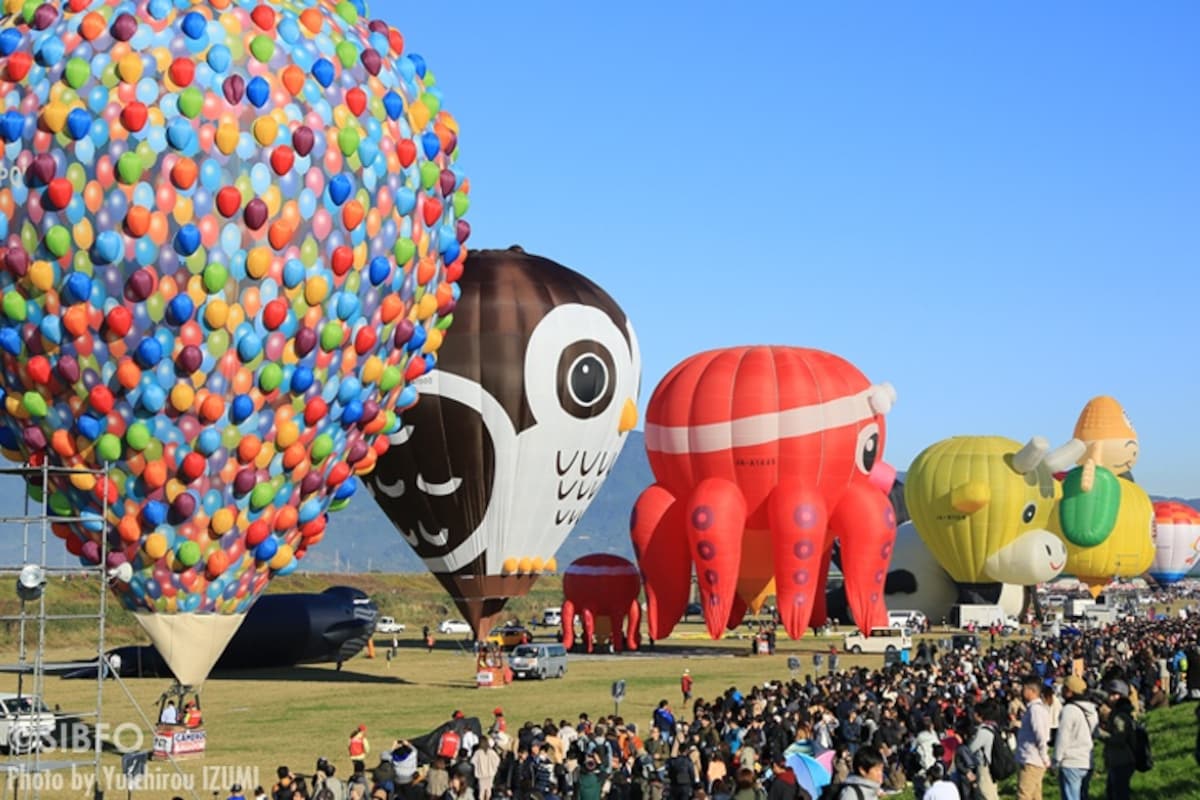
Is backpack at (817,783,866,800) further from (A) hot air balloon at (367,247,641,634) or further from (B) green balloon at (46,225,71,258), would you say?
(A) hot air balloon at (367,247,641,634)

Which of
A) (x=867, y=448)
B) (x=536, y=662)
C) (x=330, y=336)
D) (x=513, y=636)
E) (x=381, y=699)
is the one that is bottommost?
(x=381, y=699)

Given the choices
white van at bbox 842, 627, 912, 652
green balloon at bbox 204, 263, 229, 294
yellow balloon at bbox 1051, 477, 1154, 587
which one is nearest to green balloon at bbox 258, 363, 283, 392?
green balloon at bbox 204, 263, 229, 294

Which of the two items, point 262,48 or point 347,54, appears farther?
point 347,54

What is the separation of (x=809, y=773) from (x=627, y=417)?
23727 mm

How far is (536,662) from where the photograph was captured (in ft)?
120

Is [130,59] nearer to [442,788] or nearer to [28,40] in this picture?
[28,40]

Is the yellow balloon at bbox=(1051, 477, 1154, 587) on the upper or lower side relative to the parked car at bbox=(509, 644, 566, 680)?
upper

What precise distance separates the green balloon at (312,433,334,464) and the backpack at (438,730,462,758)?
15.1ft

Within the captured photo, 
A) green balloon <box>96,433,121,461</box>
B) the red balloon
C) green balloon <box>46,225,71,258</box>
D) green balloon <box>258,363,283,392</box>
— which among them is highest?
green balloon <box>46,225,71,258</box>

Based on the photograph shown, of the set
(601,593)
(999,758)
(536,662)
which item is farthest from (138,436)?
(601,593)

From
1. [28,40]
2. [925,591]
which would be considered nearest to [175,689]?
[28,40]

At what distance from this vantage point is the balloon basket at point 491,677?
3484cm

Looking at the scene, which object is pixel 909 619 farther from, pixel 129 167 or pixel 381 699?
pixel 129 167

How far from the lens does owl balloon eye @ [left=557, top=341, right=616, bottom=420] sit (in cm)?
3381
